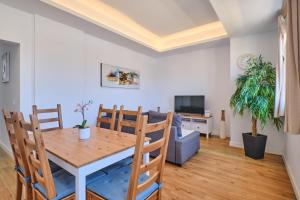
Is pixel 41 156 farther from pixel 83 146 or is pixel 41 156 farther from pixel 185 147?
pixel 185 147

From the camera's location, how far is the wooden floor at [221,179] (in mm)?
1949

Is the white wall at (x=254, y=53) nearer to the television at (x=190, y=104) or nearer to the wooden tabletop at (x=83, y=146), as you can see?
the television at (x=190, y=104)

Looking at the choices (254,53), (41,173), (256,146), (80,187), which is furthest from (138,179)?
(254,53)

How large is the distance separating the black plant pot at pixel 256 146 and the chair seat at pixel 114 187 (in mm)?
2503

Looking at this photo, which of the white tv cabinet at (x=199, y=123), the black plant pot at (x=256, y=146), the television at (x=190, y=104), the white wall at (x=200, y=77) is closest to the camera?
the black plant pot at (x=256, y=146)

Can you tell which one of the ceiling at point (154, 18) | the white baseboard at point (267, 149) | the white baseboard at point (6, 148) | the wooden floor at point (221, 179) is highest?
the ceiling at point (154, 18)

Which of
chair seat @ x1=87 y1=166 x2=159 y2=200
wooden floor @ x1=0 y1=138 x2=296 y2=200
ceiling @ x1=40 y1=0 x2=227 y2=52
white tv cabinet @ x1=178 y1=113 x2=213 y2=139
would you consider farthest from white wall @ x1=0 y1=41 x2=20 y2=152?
white tv cabinet @ x1=178 y1=113 x2=213 y2=139

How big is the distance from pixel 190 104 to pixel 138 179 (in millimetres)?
4203

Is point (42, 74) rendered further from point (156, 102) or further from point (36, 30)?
point (156, 102)

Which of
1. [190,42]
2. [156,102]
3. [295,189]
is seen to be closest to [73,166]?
[295,189]

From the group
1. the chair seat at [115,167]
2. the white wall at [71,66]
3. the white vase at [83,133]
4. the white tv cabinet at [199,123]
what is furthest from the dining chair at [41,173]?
the white tv cabinet at [199,123]

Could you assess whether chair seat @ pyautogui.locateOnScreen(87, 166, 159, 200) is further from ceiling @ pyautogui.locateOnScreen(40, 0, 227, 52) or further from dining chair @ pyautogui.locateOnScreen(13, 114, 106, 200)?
ceiling @ pyautogui.locateOnScreen(40, 0, 227, 52)

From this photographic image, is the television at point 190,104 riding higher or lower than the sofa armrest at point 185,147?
A: higher

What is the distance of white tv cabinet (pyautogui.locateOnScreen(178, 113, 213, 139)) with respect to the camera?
4.52 meters
